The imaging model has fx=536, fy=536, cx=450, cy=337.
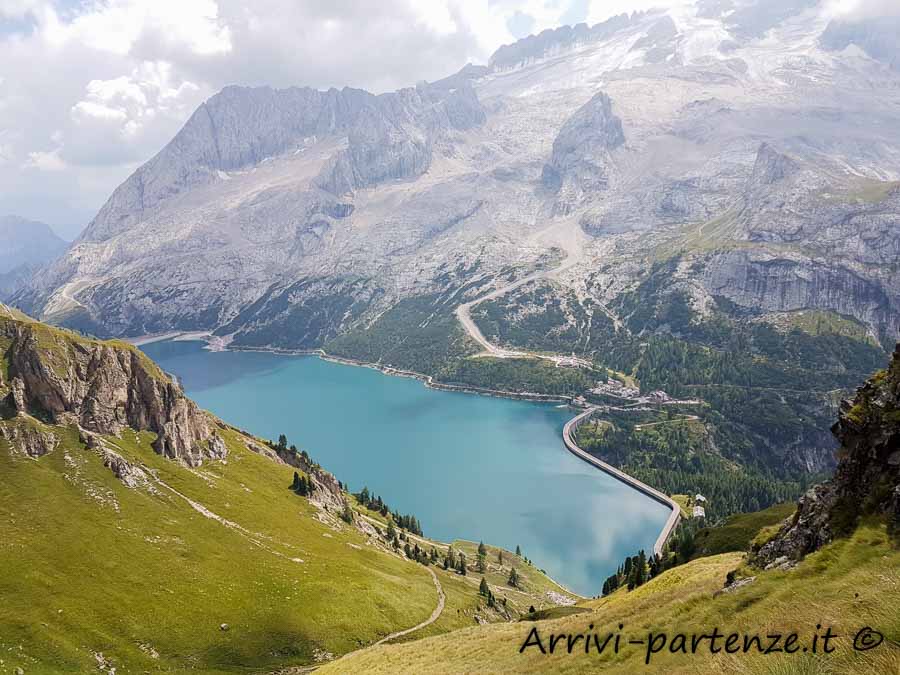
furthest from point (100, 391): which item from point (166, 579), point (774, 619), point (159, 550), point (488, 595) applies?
point (774, 619)

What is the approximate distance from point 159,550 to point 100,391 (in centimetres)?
3255

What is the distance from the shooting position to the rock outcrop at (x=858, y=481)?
67.8 ft

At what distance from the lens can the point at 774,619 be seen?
1636 centimetres

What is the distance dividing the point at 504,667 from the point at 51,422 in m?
79.5

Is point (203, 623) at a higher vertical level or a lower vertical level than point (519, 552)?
higher

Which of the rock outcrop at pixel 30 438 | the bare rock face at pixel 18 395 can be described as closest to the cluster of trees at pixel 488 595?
the rock outcrop at pixel 30 438

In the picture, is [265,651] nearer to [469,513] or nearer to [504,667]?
[504,667]

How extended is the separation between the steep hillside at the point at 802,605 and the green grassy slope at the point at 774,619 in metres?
0.05

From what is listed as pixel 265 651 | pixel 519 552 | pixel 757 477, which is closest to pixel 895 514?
pixel 265 651

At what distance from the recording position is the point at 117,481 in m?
75.6

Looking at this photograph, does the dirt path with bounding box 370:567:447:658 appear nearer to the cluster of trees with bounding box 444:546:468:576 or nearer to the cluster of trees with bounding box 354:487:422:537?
the cluster of trees with bounding box 444:546:468:576

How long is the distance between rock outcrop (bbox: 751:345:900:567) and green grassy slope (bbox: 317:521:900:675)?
1.70m

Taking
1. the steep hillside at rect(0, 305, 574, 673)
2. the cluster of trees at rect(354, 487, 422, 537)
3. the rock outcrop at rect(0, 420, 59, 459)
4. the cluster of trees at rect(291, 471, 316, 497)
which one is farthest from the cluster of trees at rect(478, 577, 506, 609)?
the rock outcrop at rect(0, 420, 59, 459)

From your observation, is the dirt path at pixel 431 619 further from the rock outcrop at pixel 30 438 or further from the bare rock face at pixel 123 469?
the rock outcrop at pixel 30 438
